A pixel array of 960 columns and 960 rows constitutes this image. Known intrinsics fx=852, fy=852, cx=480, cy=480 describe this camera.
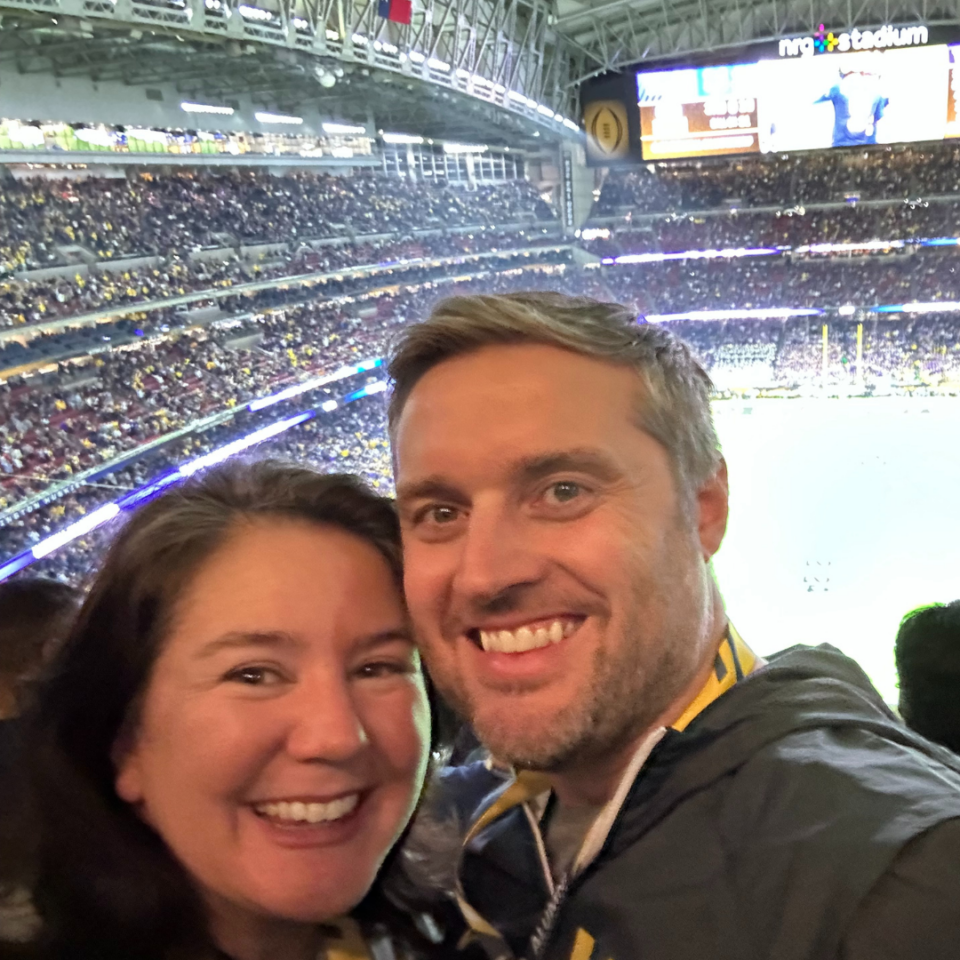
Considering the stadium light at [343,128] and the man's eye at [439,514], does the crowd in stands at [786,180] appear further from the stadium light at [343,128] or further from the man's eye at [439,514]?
the man's eye at [439,514]

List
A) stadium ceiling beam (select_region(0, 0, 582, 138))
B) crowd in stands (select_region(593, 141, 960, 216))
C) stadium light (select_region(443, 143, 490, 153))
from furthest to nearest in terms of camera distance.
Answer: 1. crowd in stands (select_region(593, 141, 960, 216))
2. stadium light (select_region(443, 143, 490, 153))
3. stadium ceiling beam (select_region(0, 0, 582, 138))

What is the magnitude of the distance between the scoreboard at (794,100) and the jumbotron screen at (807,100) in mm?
13

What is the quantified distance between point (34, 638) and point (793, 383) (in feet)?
45.0

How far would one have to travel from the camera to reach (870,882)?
0.53 metres

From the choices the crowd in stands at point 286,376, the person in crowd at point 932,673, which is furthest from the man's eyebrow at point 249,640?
the person in crowd at point 932,673

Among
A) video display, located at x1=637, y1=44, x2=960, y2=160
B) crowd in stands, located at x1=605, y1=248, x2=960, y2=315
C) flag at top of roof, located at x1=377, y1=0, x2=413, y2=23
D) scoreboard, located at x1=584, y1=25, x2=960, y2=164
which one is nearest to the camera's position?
flag at top of roof, located at x1=377, y1=0, x2=413, y2=23

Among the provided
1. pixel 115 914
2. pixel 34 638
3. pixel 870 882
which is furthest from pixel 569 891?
pixel 34 638

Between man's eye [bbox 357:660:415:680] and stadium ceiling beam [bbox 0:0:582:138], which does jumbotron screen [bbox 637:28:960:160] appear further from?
man's eye [bbox 357:660:415:680]

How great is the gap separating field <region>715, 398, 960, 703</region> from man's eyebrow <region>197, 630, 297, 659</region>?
4690 millimetres

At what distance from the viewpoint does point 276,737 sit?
2.33 ft

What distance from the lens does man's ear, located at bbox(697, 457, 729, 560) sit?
0.85 m

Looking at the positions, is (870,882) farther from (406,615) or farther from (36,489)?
(36,489)

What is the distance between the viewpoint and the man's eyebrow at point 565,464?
75 cm

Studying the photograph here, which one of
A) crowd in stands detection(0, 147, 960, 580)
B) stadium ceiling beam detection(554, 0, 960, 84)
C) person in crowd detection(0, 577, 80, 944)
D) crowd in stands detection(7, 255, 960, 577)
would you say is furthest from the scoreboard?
person in crowd detection(0, 577, 80, 944)
